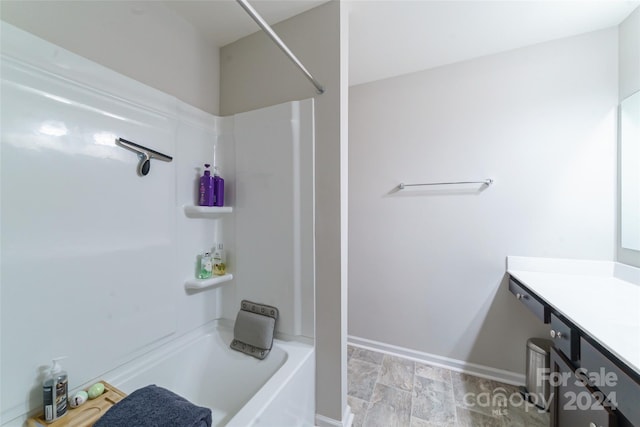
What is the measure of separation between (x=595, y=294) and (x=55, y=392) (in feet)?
8.29

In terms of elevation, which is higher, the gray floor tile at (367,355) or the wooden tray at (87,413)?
the wooden tray at (87,413)

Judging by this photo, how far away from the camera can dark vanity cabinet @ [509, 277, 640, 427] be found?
2.28 ft

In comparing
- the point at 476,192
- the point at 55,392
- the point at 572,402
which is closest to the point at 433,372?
the point at 572,402

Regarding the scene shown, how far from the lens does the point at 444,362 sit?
6.01ft

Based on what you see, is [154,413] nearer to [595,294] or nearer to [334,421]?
[334,421]

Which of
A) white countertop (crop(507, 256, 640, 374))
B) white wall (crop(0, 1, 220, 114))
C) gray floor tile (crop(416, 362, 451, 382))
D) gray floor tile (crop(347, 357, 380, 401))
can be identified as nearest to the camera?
white countertop (crop(507, 256, 640, 374))

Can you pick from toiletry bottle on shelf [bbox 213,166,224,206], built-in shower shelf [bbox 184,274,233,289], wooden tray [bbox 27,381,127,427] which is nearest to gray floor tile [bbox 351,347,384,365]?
built-in shower shelf [bbox 184,274,233,289]

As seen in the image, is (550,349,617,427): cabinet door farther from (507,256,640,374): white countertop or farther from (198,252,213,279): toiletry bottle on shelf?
(198,252,213,279): toiletry bottle on shelf

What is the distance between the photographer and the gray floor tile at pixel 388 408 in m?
1.36

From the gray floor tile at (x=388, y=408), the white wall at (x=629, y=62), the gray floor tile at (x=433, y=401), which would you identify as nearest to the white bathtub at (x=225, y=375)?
the gray floor tile at (x=388, y=408)

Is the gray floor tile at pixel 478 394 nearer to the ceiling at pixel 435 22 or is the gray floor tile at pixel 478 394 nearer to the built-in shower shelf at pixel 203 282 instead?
the built-in shower shelf at pixel 203 282

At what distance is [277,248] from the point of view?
1407 mm

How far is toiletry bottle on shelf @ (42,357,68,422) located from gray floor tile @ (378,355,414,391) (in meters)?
1.77

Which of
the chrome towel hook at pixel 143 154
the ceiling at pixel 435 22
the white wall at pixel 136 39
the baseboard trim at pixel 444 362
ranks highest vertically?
the ceiling at pixel 435 22
